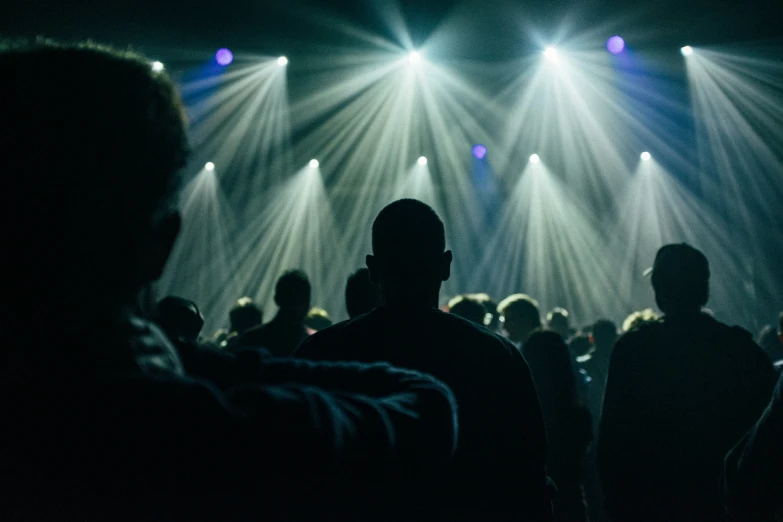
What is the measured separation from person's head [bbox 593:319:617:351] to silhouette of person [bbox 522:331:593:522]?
5.86 feet

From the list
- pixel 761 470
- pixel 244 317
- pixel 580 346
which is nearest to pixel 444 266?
pixel 761 470

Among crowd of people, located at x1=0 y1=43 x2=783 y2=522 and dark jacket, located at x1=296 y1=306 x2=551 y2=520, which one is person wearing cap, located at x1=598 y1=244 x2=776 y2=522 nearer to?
dark jacket, located at x1=296 y1=306 x2=551 y2=520

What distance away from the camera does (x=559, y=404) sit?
3811 millimetres

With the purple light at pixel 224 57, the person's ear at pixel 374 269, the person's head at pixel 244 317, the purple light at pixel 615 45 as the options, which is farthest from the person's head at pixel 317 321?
the purple light at pixel 615 45

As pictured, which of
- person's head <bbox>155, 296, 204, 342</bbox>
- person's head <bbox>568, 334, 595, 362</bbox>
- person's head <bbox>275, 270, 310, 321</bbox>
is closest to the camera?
person's head <bbox>155, 296, 204, 342</bbox>

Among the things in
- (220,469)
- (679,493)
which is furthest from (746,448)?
(679,493)

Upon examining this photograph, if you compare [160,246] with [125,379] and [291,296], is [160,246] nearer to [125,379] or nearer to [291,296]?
[125,379]

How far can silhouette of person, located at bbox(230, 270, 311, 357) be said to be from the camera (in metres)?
3.89

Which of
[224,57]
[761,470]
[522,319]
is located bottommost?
[761,470]

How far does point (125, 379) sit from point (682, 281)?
2.91 metres

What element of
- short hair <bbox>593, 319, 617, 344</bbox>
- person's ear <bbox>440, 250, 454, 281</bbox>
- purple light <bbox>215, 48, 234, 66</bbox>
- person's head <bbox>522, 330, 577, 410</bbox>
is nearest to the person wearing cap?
person's head <bbox>522, 330, 577, 410</bbox>

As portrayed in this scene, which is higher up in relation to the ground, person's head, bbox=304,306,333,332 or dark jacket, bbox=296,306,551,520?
person's head, bbox=304,306,333,332

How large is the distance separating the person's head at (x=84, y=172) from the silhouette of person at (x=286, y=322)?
128 inches

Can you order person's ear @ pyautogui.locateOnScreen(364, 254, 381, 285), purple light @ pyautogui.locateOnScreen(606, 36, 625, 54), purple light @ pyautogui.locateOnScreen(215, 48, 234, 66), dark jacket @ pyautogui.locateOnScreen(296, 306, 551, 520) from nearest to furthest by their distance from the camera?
dark jacket @ pyautogui.locateOnScreen(296, 306, 551, 520) → person's ear @ pyautogui.locateOnScreen(364, 254, 381, 285) → purple light @ pyautogui.locateOnScreen(215, 48, 234, 66) → purple light @ pyautogui.locateOnScreen(606, 36, 625, 54)
